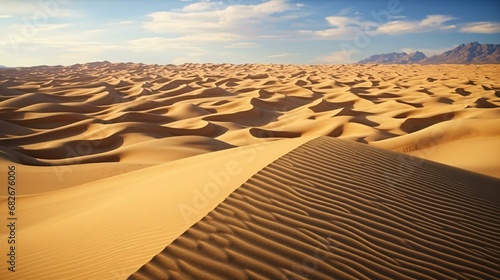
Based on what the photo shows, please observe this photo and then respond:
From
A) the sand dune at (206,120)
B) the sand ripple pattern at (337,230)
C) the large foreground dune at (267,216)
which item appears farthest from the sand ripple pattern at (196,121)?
the sand ripple pattern at (337,230)

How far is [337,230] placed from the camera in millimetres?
3113

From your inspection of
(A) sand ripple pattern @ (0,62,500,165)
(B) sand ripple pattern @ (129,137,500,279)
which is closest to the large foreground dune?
(B) sand ripple pattern @ (129,137,500,279)

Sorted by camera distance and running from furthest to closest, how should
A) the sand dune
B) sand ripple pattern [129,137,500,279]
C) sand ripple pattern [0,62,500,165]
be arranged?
the sand dune → sand ripple pattern [0,62,500,165] → sand ripple pattern [129,137,500,279]

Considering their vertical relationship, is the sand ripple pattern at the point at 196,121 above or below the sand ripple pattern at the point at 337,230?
below

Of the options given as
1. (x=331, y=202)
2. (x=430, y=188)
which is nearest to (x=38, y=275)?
(x=331, y=202)

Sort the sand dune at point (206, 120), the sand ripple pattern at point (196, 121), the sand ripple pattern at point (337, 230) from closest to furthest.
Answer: the sand ripple pattern at point (337, 230)
the sand ripple pattern at point (196, 121)
the sand dune at point (206, 120)

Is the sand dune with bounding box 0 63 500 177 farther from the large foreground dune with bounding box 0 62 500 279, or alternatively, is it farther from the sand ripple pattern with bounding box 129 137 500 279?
the sand ripple pattern with bounding box 129 137 500 279

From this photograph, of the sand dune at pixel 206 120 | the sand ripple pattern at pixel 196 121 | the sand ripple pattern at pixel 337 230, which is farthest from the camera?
the sand dune at pixel 206 120

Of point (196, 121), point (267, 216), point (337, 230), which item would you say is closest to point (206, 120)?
point (196, 121)

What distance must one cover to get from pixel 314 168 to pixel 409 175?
1.61 m

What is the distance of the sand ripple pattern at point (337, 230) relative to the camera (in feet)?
8.23

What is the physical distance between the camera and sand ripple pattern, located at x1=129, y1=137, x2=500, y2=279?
2.51 m

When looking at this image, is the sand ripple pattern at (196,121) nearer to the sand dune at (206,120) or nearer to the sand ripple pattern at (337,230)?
the sand dune at (206,120)

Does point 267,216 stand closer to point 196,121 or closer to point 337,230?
point 337,230
